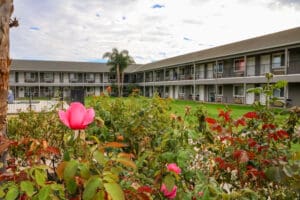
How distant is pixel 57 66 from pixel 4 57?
199ft

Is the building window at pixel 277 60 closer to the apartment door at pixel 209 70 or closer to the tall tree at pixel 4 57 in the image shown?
the apartment door at pixel 209 70

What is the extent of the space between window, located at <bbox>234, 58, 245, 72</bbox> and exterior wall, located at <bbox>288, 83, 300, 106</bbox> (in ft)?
22.5

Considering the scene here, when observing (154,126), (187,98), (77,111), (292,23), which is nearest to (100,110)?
(154,126)

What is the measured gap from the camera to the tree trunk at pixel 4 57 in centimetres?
238

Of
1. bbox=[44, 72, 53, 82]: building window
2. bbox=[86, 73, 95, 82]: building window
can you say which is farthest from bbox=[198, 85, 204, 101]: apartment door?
bbox=[44, 72, 53, 82]: building window

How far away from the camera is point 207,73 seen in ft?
128

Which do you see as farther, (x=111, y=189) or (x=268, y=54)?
(x=268, y=54)

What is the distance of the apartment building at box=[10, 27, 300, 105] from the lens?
2694 centimetres

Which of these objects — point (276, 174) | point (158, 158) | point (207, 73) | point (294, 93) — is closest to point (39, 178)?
point (158, 158)

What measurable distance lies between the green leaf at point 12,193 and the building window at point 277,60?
29763 millimetres

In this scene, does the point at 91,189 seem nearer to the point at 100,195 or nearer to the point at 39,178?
the point at 100,195

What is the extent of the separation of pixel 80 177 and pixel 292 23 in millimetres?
38679

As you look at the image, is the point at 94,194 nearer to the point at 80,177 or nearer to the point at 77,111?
the point at 80,177

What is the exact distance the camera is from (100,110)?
3762mm
